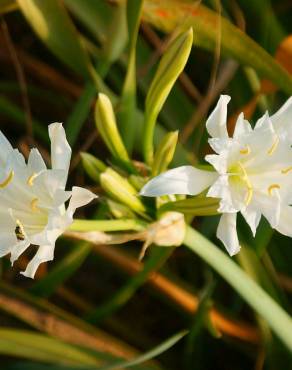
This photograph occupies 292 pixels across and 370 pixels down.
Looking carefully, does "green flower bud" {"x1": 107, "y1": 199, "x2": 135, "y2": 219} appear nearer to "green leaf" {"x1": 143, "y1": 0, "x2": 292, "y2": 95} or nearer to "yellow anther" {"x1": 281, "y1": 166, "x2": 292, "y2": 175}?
"yellow anther" {"x1": 281, "y1": 166, "x2": 292, "y2": 175}

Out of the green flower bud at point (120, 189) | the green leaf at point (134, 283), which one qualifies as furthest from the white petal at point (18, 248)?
the green leaf at point (134, 283)

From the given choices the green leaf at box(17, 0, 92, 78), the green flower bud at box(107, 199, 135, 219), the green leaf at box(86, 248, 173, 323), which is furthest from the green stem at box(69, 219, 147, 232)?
the green leaf at box(17, 0, 92, 78)

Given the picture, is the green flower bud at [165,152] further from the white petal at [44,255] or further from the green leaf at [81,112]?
the green leaf at [81,112]

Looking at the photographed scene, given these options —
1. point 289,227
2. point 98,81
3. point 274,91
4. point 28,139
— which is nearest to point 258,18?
point 274,91

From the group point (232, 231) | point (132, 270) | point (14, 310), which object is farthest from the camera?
point (132, 270)

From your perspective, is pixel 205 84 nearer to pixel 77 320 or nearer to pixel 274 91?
pixel 274 91

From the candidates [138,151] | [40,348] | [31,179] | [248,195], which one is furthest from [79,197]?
[138,151]
